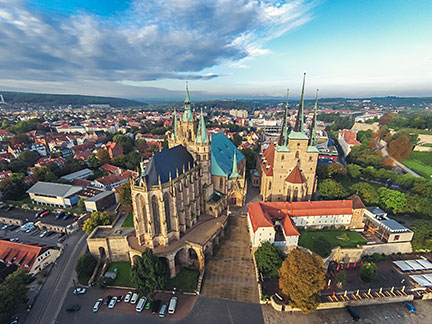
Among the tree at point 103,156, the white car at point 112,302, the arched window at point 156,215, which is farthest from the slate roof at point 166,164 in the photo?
the tree at point 103,156

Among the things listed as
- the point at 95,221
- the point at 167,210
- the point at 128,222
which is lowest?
the point at 128,222

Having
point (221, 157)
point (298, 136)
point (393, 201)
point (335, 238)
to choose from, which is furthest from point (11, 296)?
point (393, 201)

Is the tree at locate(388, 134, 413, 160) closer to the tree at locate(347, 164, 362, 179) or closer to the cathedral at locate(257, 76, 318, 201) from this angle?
the tree at locate(347, 164, 362, 179)

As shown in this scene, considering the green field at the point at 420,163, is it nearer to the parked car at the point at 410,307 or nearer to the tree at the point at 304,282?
the parked car at the point at 410,307

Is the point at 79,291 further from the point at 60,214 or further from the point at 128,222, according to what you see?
the point at 60,214

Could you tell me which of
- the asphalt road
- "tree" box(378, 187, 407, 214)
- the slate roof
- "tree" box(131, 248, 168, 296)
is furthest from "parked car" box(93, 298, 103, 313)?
"tree" box(378, 187, 407, 214)

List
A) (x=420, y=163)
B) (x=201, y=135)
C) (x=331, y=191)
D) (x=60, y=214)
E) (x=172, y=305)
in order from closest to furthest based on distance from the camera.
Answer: (x=172, y=305) < (x=201, y=135) < (x=331, y=191) < (x=60, y=214) < (x=420, y=163)

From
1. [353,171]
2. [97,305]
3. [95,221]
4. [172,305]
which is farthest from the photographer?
[353,171]
